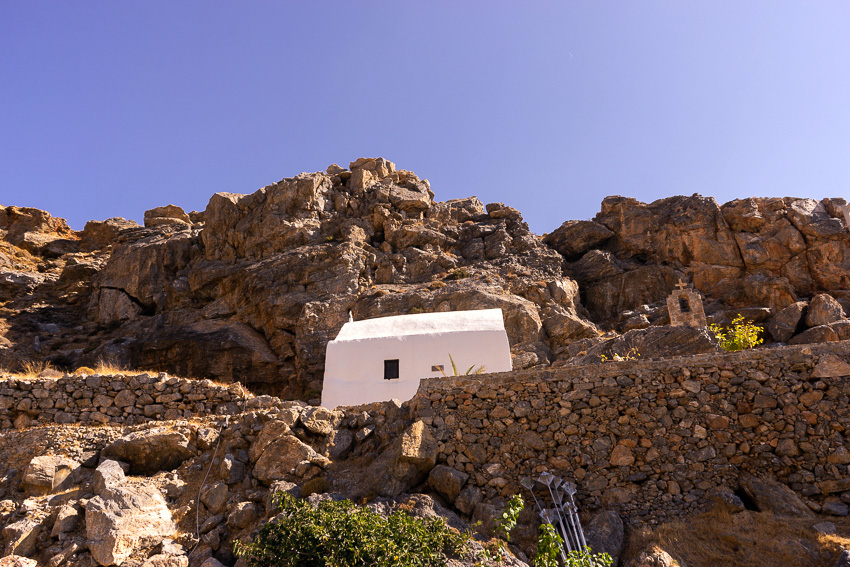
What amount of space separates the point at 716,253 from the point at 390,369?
25.4 meters

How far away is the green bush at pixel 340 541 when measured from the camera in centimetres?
624

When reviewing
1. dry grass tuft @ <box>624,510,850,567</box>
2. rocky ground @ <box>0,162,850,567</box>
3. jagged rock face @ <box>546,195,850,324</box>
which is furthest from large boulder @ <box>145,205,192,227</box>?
dry grass tuft @ <box>624,510,850,567</box>

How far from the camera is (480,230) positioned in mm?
36344

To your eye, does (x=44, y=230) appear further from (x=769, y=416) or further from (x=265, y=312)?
(x=769, y=416)

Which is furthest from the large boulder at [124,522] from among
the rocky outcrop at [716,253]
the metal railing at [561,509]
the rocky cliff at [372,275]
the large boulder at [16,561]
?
the rocky outcrop at [716,253]

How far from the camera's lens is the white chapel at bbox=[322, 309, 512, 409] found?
53.9 ft

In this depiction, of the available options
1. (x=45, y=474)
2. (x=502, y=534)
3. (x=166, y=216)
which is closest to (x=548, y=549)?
(x=502, y=534)

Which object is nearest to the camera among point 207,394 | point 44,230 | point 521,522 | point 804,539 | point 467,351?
point 804,539

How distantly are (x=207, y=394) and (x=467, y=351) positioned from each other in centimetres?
760

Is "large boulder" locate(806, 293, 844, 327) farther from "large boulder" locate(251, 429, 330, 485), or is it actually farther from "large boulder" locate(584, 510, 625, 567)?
"large boulder" locate(251, 429, 330, 485)

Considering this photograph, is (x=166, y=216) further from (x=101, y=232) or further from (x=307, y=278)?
(x=307, y=278)

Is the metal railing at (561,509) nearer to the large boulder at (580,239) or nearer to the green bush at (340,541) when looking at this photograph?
the green bush at (340,541)

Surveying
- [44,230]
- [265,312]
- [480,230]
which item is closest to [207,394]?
[265,312]

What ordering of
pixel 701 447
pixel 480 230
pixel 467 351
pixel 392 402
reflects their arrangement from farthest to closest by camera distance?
pixel 480 230, pixel 467 351, pixel 392 402, pixel 701 447
